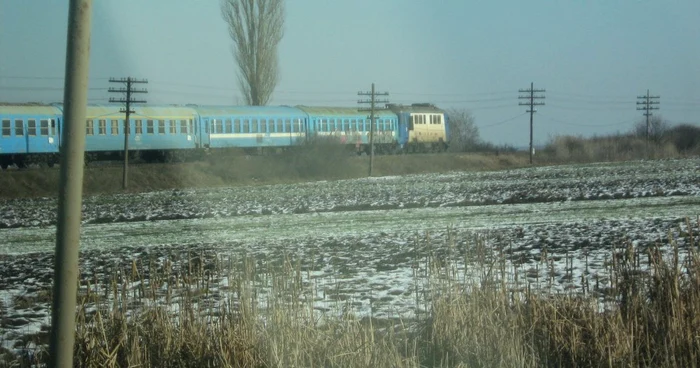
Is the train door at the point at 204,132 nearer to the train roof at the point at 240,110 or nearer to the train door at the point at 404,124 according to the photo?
the train roof at the point at 240,110

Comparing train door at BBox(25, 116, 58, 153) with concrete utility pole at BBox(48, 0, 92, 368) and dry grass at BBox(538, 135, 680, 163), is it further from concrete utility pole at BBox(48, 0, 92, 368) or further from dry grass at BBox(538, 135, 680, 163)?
dry grass at BBox(538, 135, 680, 163)

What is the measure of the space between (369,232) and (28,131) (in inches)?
907

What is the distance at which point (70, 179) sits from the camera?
4.67 meters

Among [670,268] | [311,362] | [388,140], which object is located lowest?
[311,362]

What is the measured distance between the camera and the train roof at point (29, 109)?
36312 mm

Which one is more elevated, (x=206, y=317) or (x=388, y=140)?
(x=388, y=140)

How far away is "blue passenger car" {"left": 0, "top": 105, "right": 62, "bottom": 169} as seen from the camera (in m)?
36.1

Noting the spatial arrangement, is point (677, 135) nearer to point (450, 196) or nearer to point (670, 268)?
point (450, 196)

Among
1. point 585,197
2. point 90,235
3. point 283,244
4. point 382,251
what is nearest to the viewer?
point 382,251

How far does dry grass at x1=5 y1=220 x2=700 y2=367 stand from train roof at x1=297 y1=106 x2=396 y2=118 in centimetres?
3899

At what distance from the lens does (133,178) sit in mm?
37969

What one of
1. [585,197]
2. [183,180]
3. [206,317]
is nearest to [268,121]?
[183,180]

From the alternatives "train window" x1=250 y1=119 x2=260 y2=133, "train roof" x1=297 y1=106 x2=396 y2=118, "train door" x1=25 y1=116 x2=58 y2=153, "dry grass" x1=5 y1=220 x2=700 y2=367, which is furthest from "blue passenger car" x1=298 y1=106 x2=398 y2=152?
"dry grass" x1=5 y1=220 x2=700 y2=367

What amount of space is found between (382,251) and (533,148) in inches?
1883
